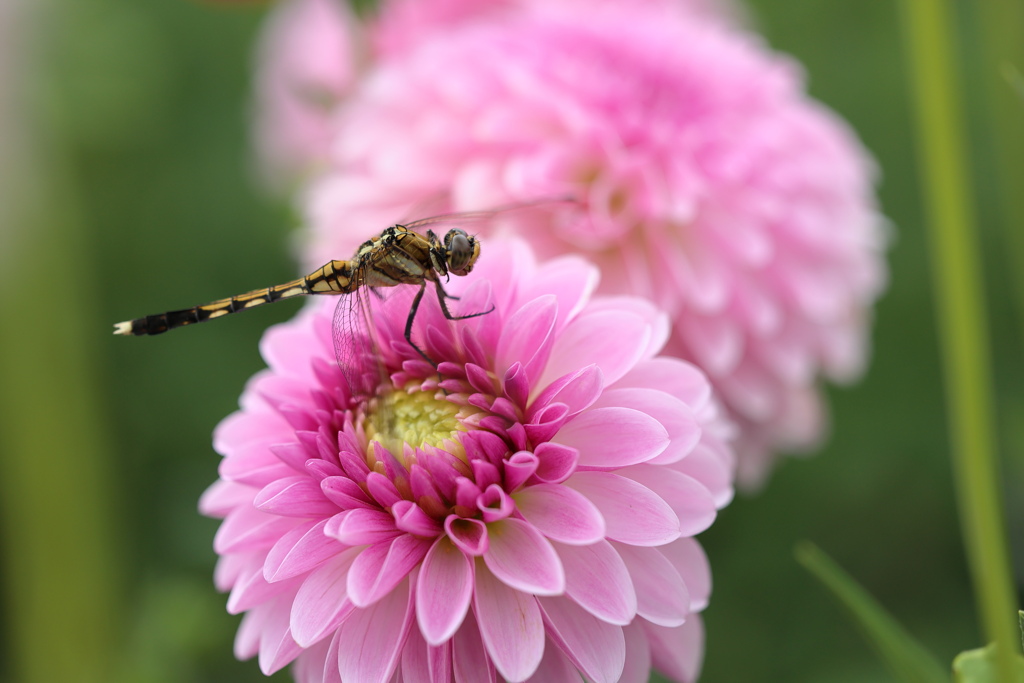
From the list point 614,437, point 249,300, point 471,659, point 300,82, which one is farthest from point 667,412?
point 300,82

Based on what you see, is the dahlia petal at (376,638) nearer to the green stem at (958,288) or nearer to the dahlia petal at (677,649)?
the dahlia petal at (677,649)

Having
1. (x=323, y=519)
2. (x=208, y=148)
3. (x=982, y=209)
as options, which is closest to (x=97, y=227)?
(x=208, y=148)

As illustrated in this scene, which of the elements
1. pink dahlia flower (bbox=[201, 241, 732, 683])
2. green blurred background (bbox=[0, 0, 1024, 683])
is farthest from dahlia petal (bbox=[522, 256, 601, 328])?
green blurred background (bbox=[0, 0, 1024, 683])

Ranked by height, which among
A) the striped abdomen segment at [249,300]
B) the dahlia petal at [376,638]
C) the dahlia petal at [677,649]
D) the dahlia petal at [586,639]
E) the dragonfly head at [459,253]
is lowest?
the dahlia petal at [677,649]

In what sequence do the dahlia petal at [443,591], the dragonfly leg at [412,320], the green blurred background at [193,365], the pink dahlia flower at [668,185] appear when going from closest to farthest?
the dahlia petal at [443,591], the dragonfly leg at [412,320], the pink dahlia flower at [668,185], the green blurred background at [193,365]

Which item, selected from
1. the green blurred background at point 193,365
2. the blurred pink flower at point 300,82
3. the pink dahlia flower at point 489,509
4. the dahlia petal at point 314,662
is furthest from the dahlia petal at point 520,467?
the blurred pink flower at point 300,82

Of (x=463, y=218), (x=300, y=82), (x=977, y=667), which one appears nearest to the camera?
(x=977, y=667)

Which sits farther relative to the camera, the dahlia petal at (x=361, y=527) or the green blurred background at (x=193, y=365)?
the green blurred background at (x=193, y=365)

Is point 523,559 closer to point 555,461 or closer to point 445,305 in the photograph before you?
point 555,461
